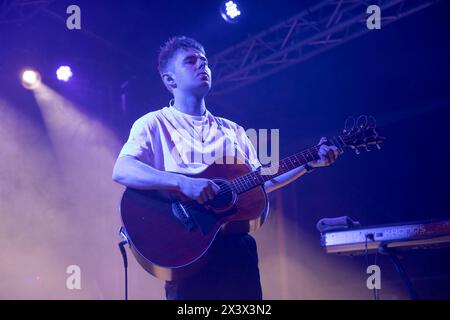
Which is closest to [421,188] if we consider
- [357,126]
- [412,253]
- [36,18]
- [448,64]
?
[412,253]

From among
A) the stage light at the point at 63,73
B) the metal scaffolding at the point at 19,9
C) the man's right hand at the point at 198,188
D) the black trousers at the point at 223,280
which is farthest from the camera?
the stage light at the point at 63,73

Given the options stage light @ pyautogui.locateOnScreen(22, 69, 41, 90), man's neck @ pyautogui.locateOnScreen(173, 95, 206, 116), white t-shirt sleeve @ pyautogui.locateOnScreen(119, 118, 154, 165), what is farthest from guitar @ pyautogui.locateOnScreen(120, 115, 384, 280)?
stage light @ pyautogui.locateOnScreen(22, 69, 41, 90)

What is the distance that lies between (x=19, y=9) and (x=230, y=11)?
2245 millimetres

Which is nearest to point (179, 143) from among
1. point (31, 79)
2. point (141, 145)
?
point (141, 145)

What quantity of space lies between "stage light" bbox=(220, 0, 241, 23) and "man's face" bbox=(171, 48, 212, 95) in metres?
2.21

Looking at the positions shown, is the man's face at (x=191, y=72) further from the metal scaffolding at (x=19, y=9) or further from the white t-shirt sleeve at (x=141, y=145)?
the metal scaffolding at (x=19, y=9)

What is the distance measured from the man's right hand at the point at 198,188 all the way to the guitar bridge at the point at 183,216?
0.28 feet

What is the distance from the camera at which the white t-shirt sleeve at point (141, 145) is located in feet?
8.36

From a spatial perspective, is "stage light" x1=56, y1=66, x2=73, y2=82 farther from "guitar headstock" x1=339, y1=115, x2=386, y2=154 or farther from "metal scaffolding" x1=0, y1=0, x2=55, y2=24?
"guitar headstock" x1=339, y1=115, x2=386, y2=154

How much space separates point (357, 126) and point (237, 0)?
2.63 m

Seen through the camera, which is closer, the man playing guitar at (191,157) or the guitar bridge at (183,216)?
the man playing guitar at (191,157)

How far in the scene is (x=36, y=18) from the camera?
5383 mm

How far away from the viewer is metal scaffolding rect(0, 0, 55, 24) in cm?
496

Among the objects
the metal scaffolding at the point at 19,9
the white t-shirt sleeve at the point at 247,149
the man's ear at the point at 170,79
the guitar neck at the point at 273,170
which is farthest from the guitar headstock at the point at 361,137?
the metal scaffolding at the point at 19,9
